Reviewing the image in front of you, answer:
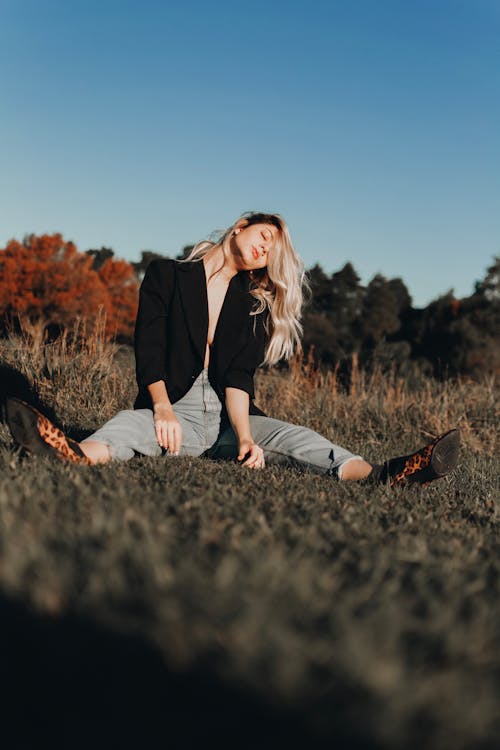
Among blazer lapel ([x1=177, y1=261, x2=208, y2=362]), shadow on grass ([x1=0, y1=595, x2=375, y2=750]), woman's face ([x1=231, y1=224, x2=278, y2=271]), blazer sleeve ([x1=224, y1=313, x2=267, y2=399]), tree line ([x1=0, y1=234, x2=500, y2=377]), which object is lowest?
shadow on grass ([x1=0, y1=595, x2=375, y2=750])

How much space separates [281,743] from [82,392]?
4.96m

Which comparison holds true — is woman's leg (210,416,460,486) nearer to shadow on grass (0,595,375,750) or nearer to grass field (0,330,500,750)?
grass field (0,330,500,750)

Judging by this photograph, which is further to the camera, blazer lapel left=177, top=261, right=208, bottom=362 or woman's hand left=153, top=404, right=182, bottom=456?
blazer lapel left=177, top=261, right=208, bottom=362

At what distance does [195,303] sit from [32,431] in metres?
1.41

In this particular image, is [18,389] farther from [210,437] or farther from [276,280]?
[276,280]

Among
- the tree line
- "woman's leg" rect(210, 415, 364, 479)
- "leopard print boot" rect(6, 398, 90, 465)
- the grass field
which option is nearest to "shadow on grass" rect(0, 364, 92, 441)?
"woman's leg" rect(210, 415, 364, 479)

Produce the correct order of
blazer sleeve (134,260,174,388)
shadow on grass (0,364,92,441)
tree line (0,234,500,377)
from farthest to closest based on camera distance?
tree line (0,234,500,377) < shadow on grass (0,364,92,441) < blazer sleeve (134,260,174,388)

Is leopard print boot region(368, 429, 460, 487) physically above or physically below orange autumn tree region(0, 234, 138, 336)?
below

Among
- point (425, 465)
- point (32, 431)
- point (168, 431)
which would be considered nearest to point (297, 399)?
point (425, 465)

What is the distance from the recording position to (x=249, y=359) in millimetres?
3781

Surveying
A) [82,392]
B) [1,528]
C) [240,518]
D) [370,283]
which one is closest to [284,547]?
[240,518]

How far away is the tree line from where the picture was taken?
29.1 meters

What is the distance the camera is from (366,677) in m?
0.88

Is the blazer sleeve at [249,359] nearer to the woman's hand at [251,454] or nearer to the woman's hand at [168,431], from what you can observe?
the woman's hand at [251,454]
